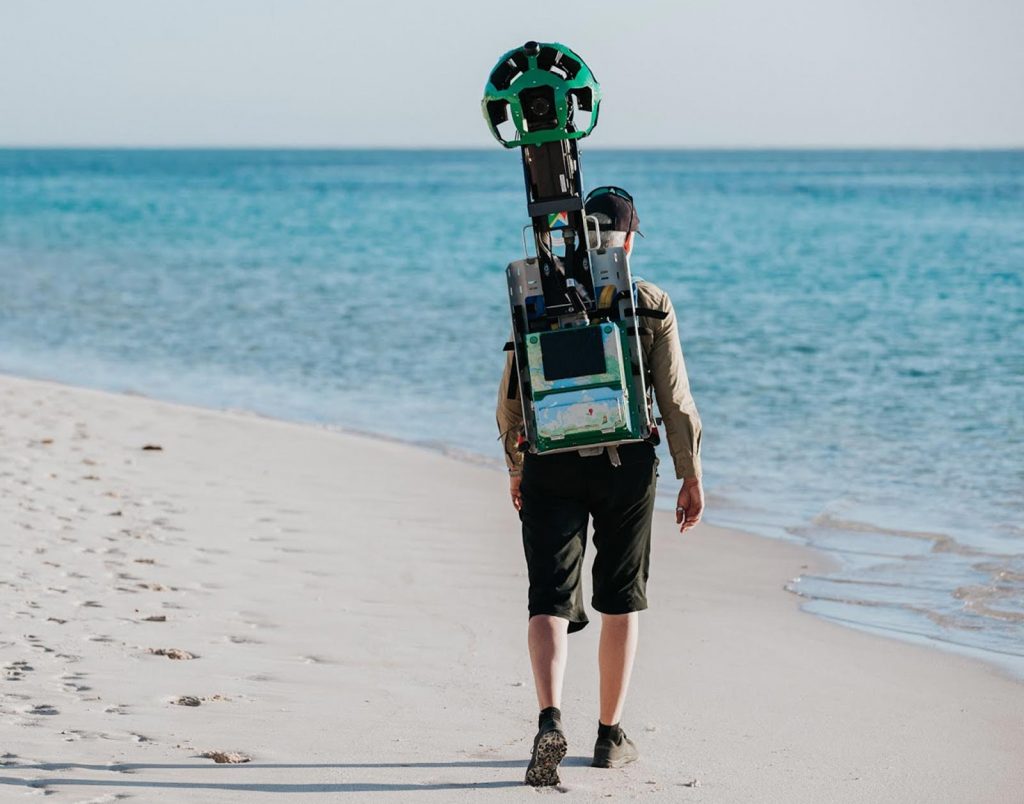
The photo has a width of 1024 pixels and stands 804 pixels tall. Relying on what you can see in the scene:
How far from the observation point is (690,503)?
411 cm

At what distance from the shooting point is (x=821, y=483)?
9.63 m

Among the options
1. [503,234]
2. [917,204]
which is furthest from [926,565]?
[917,204]

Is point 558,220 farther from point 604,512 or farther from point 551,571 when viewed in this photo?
point 551,571

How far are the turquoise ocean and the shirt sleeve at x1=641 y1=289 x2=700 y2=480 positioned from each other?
2381 mm

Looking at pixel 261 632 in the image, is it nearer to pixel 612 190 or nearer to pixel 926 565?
pixel 612 190

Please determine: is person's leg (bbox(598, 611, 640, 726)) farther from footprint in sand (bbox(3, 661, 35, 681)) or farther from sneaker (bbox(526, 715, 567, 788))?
footprint in sand (bbox(3, 661, 35, 681))

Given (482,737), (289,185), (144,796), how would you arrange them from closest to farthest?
(144,796) < (482,737) < (289,185)

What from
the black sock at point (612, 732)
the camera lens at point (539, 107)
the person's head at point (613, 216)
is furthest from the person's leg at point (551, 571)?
the camera lens at point (539, 107)

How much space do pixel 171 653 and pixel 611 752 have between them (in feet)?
6.09

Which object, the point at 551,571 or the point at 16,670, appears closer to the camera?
the point at 551,571

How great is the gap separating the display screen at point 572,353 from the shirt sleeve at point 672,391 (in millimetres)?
184

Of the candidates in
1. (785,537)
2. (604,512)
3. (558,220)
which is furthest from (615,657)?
(785,537)

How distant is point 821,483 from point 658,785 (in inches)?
229

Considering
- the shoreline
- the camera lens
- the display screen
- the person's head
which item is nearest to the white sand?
the shoreline
